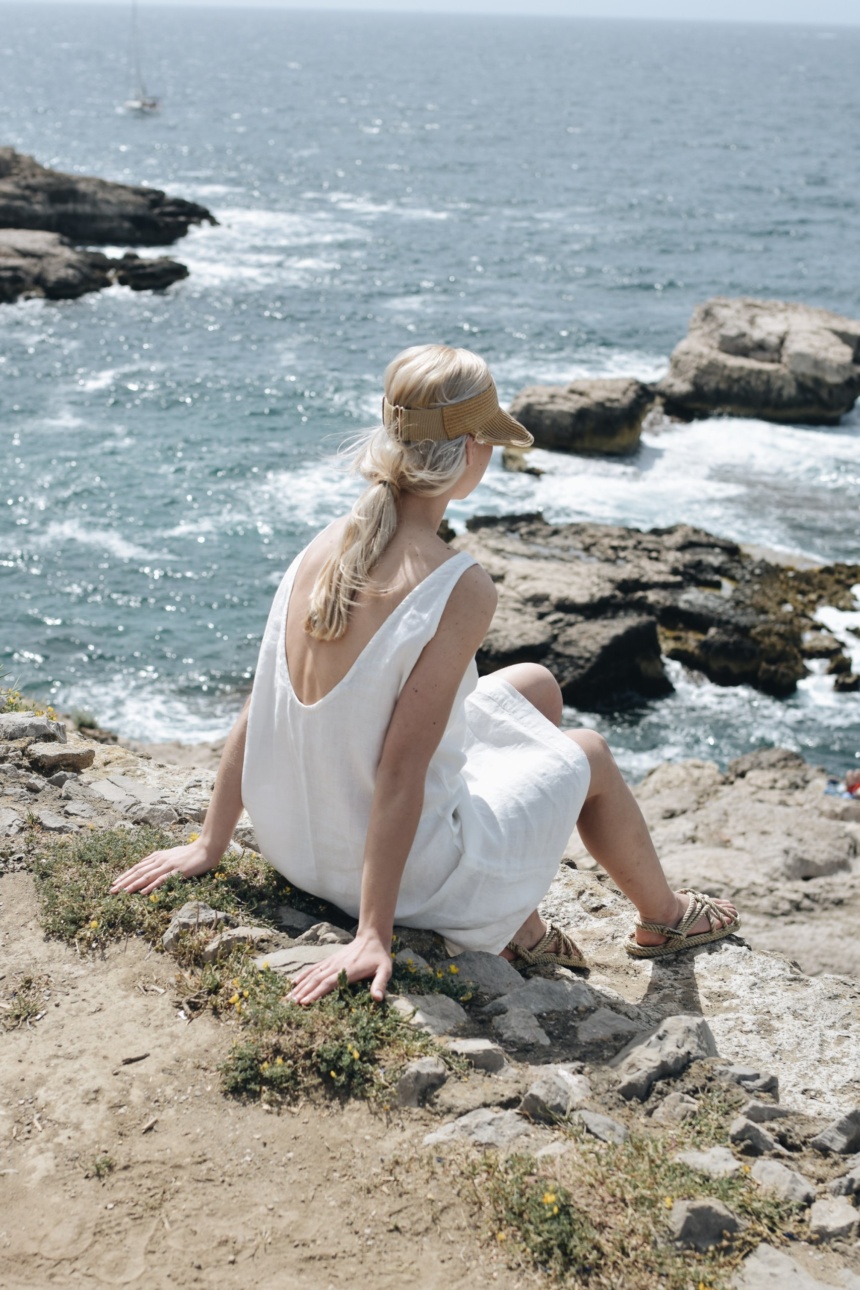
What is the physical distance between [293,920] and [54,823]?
1254 mm

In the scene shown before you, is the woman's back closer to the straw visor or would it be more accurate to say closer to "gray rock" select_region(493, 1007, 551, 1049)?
the straw visor

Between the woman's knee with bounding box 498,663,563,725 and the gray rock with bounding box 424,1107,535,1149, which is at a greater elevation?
the woman's knee with bounding box 498,663,563,725

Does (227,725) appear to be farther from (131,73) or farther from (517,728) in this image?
(131,73)

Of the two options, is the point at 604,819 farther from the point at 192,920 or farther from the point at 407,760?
the point at 192,920

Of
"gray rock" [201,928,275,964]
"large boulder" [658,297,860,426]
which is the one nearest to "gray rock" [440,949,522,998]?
"gray rock" [201,928,275,964]

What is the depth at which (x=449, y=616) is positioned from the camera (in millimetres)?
3914

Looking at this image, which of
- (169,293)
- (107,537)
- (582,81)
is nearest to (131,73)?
(582,81)

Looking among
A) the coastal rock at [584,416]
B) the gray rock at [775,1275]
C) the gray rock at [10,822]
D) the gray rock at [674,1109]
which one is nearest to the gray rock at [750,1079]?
the gray rock at [674,1109]

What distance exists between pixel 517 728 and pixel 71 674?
13.3m

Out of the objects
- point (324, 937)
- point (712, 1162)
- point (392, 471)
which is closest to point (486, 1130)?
point (712, 1162)

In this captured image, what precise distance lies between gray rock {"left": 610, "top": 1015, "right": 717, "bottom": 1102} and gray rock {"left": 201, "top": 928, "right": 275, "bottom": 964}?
1.27 meters

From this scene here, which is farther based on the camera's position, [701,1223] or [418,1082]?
[418,1082]

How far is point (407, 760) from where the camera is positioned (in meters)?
3.91

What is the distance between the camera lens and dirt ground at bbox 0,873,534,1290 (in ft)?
10.4
